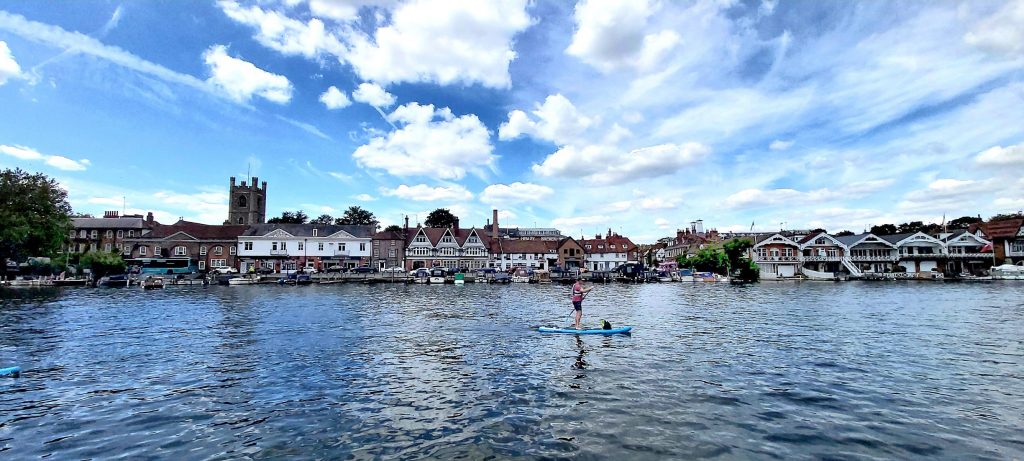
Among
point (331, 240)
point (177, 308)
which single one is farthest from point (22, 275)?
point (177, 308)

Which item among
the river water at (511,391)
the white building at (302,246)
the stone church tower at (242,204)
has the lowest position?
the river water at (511,391)

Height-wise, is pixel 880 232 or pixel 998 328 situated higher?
pixel 880 232

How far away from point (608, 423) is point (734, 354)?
386 inches

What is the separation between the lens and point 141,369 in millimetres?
16547

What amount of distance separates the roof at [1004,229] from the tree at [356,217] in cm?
12352

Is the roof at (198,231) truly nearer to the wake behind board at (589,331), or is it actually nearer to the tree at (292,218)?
the tree at (292,218)

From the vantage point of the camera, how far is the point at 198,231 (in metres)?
89.3

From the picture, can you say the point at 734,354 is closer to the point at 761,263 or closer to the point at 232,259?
the point at 761,263

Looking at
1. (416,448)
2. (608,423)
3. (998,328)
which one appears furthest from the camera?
(998,328)

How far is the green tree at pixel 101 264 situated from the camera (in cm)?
7081

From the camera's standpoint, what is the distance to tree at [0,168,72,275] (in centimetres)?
5797

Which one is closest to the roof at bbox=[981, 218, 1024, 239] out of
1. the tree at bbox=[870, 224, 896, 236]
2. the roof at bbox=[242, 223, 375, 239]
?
the tree at bbox=[870, 224, 896, 236]

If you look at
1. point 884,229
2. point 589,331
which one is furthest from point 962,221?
point 589,331

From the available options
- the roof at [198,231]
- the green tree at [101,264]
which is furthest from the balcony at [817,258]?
the green tree at [101,264]
